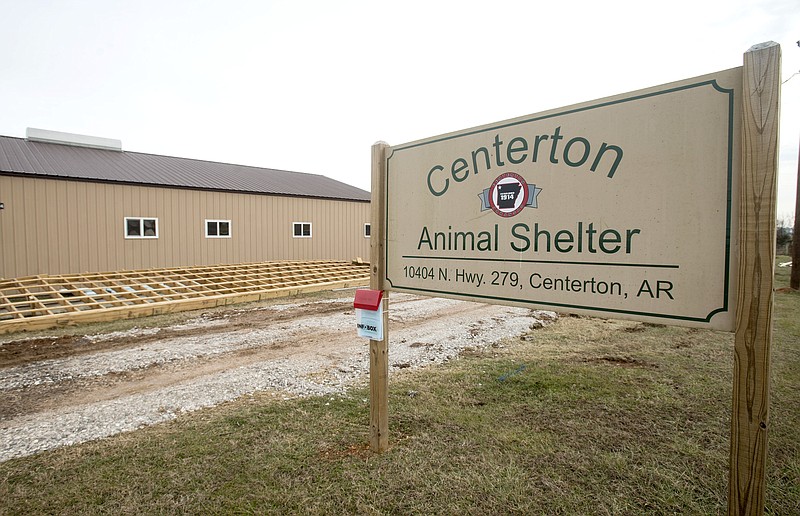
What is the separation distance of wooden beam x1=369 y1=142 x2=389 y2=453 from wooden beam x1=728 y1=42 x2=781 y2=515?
7.75ft

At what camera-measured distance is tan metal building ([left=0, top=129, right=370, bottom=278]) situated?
44.7 feet

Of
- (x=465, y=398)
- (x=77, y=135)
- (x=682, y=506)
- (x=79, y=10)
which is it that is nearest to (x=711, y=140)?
(x=682, y=506)

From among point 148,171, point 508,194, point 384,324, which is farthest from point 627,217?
point 148,171

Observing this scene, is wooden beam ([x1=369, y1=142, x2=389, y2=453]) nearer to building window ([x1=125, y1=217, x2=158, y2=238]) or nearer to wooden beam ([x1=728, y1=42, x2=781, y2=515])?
wooden beam ([x1=728, y1=42, x2=781, y2=515])

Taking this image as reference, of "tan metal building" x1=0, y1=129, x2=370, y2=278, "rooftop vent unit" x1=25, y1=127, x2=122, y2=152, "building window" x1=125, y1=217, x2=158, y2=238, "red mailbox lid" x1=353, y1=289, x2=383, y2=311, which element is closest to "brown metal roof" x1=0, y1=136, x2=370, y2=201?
"tan metal building" x1=0, y1=129, x2=370, y2=278

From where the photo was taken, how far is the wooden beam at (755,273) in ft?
6.13

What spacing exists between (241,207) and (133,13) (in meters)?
A: 7.63

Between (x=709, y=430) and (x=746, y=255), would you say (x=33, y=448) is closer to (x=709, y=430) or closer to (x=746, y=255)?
(x=746, y=255)

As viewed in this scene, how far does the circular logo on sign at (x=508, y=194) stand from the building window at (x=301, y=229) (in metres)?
17.5

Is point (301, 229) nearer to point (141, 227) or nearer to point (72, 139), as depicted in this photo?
point (141, 227)

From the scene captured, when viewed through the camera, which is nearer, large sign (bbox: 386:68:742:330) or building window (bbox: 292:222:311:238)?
large sign (bbox: 386:68:742:330)

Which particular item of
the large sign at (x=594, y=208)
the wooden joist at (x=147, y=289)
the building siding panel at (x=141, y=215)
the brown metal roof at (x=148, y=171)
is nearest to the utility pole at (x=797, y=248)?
the wooden joist at (x=147, y=289)

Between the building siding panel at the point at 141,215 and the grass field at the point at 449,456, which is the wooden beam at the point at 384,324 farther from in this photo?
the building siding panel at the point at 141,215

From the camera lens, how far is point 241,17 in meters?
12.5
